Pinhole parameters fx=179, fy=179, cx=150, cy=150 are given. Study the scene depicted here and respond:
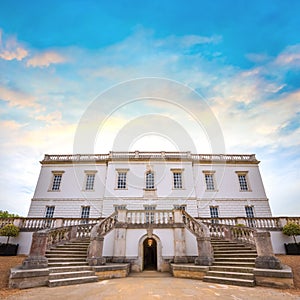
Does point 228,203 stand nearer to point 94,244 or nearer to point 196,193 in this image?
point 196,193

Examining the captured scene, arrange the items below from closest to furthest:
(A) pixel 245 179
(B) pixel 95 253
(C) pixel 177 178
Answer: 1. (B) pixel 95 253
2. (C) pixel 177 178
3. (A) pixel 245 179

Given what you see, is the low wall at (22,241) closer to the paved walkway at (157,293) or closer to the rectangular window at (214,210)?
the paved walkway at (157,293)

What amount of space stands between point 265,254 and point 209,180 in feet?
45.4

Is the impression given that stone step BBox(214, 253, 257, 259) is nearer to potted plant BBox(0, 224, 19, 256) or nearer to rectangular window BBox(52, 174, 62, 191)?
potted plant BBox(0, 224, 19, 256)

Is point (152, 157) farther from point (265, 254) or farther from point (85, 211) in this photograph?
point (265, 254)

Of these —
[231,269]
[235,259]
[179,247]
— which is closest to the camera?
[231,269]

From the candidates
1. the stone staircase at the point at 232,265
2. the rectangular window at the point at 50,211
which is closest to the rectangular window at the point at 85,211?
the rectangular window at the point at 50,211

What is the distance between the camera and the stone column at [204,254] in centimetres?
753

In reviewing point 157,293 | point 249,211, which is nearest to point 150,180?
point 249,211

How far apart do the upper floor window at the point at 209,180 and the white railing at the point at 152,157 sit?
1.51 m

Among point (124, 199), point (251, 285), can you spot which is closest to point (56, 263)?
point (251, 285)

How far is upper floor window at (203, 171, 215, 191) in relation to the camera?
1947cm

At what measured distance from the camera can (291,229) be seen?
36.6 feet

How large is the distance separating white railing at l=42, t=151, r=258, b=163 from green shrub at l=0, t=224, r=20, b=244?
Answer: 9814 mm
